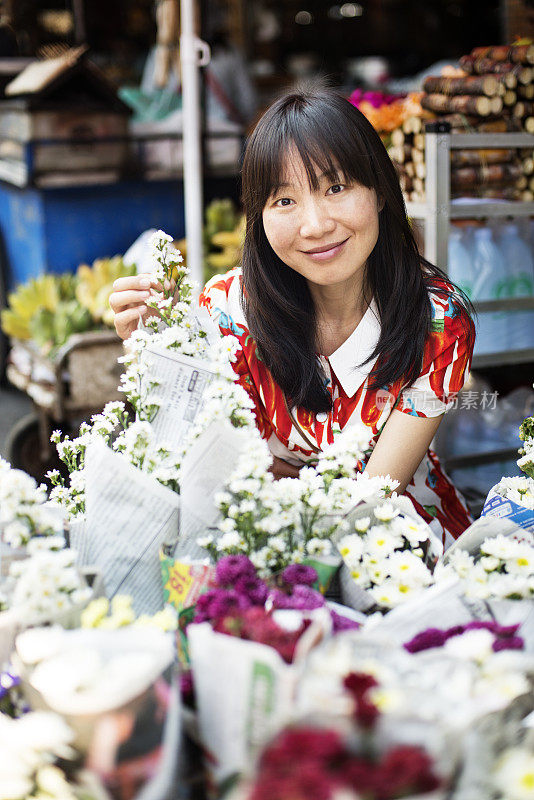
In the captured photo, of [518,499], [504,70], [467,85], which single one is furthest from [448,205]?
[518,499]

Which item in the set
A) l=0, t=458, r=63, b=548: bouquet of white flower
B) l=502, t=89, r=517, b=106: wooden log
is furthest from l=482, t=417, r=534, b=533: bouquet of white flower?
l=502, t=89, r=517, b=106: wooden log

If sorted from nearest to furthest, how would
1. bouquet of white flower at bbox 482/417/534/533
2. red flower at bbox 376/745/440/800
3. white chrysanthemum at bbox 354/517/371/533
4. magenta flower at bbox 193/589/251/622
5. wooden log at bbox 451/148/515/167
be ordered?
1. red flower at bbox 376/745/440/800
2. magenta flower at bbox 193/589/251/622
3. white chrysanthemum at bbox 354/517/371/533
4. bouquet of white flower at bbox 482/417/534/533
5. wooden log at bbox 451/148/515/167

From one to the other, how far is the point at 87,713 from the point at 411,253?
1355mm

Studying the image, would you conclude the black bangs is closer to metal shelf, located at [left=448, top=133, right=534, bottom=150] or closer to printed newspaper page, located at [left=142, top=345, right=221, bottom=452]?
printed newspaper page, located at [left=142, top=345, right=221, bottom=452]

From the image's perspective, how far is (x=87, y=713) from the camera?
2.52ft

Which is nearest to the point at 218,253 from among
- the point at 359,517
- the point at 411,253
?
the point at 411,253

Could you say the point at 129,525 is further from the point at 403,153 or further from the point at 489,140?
the point at 403,153

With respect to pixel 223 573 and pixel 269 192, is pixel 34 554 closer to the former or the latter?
pixel 223 573

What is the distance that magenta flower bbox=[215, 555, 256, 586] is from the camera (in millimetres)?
989

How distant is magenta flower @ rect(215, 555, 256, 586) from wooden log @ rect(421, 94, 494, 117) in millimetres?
2173

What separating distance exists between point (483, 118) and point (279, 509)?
2150 millimetres

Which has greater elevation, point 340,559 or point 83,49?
point 83,49

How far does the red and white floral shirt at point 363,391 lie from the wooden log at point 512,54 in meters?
1.41

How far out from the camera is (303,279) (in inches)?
75.7
